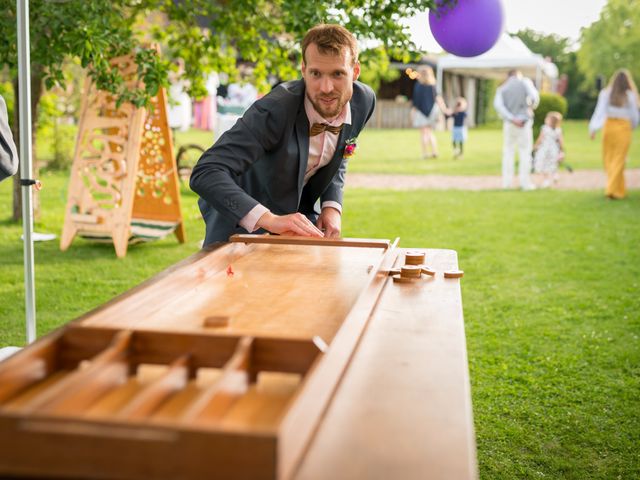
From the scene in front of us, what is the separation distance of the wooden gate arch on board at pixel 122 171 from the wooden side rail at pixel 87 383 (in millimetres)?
5869

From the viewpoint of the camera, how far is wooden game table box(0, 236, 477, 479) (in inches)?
49.0

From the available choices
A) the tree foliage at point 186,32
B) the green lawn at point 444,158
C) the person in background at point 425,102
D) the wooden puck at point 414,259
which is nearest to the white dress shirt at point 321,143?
the wooden puck at point 414,259

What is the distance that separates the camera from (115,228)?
25.3 ft

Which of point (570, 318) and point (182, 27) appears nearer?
point (570, 318)

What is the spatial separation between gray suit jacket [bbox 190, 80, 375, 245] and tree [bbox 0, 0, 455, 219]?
229 cm

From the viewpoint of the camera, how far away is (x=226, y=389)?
1529mm

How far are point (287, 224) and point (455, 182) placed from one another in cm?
1135

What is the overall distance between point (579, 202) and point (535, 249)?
12.6 feet

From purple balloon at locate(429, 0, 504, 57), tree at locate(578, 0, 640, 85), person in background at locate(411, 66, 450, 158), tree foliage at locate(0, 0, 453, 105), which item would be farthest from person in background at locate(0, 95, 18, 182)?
tree at locate(578, 0, 640, 85)

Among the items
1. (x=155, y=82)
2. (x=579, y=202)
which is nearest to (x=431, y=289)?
(x=155, y=82)

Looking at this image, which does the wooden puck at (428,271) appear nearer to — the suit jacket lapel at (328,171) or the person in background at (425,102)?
the suit jacket lapel at (328,171)

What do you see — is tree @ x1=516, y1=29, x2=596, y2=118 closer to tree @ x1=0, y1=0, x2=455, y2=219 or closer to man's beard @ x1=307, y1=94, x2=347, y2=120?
tree @ x1=0, y1=0, x2=455, y2=219

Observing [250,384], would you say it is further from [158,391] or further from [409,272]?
[409,272]

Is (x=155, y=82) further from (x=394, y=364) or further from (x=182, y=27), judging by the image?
(x=394, y=364)
